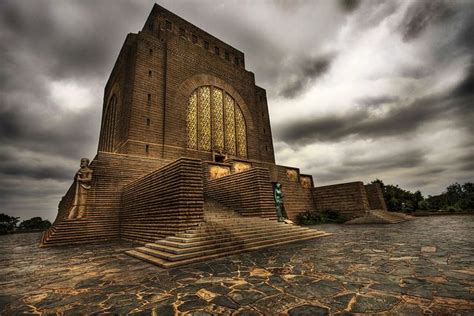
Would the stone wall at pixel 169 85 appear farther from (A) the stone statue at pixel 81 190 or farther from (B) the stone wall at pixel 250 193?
(B) the stone wall at pixel 250 193

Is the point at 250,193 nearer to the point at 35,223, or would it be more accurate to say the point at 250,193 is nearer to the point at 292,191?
the point at 292,191

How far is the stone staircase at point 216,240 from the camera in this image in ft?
14.5

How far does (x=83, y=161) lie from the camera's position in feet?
29.9

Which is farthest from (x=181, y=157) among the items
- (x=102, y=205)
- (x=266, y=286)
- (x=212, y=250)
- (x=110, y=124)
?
(x=110, y=124)

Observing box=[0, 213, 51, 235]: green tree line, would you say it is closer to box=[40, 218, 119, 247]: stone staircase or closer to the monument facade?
the monument facade

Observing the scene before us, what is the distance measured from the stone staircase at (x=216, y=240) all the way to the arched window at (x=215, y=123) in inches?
406

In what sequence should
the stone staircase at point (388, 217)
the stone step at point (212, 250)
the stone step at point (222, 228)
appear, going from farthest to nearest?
1. the stone staircase at point (388, 217)
2. the stone step at point (222, 228)
3. the stone step at point (212, 250)

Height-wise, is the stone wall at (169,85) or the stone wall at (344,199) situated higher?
the stone wall at (169,85)

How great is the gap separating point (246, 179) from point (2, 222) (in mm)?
25477

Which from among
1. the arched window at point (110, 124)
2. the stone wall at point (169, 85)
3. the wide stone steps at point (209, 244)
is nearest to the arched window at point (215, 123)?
the stone wall at point (169, 85)

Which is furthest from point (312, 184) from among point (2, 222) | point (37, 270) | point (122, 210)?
point (2, 222)

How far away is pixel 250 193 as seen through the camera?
28.2 ft

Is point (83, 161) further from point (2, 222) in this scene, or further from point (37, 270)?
point (2, 222)

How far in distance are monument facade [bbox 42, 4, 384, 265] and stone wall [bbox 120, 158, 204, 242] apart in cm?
3
